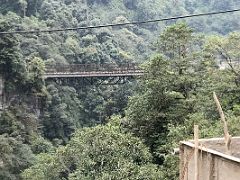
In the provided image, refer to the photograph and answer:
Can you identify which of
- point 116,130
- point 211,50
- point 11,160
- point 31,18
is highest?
point 31,18

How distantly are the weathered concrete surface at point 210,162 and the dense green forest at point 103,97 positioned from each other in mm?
5885

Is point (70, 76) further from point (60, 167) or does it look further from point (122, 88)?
point (60, 167)

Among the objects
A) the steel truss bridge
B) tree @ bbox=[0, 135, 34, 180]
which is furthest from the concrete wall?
the steel truss bridge

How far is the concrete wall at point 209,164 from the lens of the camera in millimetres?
2684

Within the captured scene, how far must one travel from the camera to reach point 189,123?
10.6 metres

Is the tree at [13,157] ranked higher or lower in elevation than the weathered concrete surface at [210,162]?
lower

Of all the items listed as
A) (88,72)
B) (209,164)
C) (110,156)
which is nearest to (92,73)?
(88,72)

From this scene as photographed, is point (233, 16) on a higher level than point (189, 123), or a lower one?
higher

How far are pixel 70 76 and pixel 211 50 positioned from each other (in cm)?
1264

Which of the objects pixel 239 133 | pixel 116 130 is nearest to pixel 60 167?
pixel 116 130

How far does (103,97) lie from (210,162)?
982 inches

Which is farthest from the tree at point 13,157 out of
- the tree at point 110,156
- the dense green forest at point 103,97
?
the tree at point 110,156

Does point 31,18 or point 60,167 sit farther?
point 31,18

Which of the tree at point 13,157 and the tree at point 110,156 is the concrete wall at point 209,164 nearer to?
the tree at point 110,156
